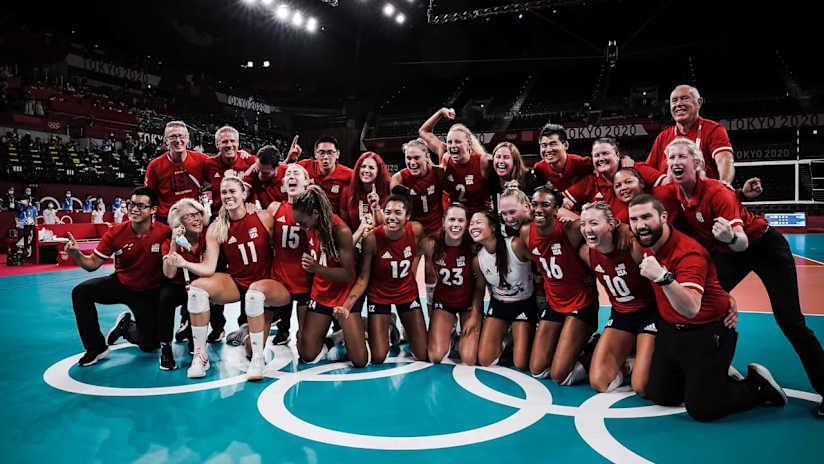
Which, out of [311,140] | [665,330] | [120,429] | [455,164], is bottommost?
[120,429]

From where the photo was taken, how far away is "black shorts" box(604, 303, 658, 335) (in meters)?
3.77

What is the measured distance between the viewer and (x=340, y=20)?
22469 millimetres

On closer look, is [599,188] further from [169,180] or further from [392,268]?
[169,180]

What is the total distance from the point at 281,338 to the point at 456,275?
2.12 meters

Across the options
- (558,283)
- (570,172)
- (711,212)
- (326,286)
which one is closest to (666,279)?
(711,212)

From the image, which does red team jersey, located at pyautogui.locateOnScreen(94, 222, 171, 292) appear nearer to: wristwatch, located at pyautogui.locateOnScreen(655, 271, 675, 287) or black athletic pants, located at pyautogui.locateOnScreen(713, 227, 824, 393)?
wristwatch, located at pyautogui.locateOnScreen(655, 271, 675, 287)

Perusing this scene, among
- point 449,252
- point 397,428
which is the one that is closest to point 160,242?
point 449,252

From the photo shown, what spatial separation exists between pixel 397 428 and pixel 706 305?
6.85 feet

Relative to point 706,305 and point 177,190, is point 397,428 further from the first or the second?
point 177,190

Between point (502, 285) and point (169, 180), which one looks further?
point (169, 180)

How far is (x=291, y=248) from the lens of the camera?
482cm

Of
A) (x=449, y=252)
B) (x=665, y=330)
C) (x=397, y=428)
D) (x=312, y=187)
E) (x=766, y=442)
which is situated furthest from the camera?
(x=449, y=252)

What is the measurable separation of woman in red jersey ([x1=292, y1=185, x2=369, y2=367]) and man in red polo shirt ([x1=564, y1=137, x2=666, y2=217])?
2142 millimetres

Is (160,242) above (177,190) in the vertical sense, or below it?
below
